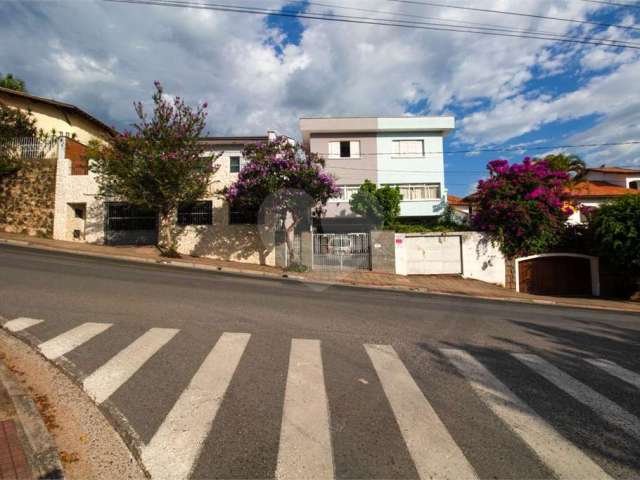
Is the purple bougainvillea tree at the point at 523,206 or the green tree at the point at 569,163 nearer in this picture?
the purple bougainvillea tree at the point at 523,206

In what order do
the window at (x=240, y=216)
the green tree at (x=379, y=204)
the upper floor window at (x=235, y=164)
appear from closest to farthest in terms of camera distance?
the window at (x=240, y=216), the upper floor window at (x=235, y=164), the green tree at (x=379, y=204)

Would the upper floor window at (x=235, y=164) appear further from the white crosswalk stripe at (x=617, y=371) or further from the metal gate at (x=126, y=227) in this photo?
the white crosswalk stripe at (x=617, y=371)

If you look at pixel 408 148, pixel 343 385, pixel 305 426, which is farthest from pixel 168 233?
pixel 408 148

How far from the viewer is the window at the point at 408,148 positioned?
85.9ft

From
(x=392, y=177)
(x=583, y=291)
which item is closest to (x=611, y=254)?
(x=583, y=291)

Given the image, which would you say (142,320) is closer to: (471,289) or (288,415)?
(288,415)

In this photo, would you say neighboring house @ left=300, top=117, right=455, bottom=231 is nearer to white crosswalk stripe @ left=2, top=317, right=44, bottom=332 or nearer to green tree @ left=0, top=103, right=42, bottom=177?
green tree @ left=0, top=103, right=42, bottom=177

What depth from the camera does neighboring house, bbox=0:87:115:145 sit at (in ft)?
72.4

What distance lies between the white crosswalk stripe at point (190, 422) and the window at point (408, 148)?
2394 cm

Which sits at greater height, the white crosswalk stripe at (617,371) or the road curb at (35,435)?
the road curb at (35,435)

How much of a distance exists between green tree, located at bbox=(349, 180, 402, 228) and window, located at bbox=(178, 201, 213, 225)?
9.34m

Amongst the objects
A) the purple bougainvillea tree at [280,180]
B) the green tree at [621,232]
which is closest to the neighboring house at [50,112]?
the purple bougainvillea tree at [280,180]

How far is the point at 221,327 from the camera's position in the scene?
598 cm

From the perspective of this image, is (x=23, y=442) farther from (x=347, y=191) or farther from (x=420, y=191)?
(x=420, y=191)
